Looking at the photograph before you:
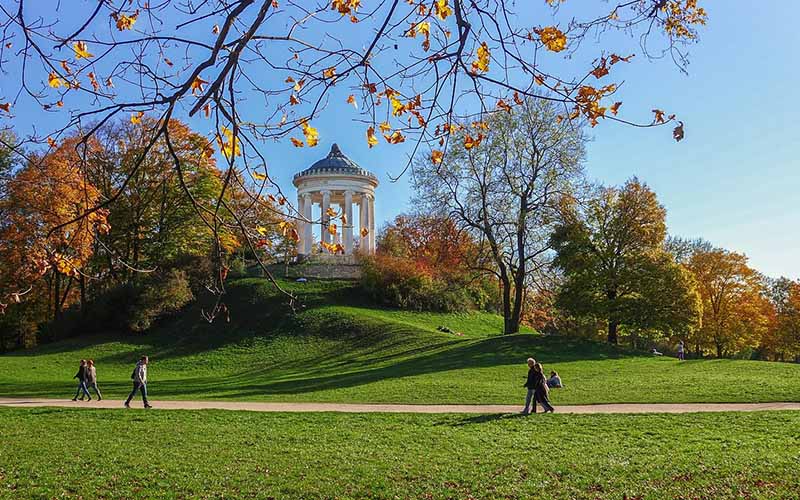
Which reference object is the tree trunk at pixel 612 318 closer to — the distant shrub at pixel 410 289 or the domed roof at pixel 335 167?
the distant shrub at pixel 410 289

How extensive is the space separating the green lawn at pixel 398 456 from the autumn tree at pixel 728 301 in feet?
95.8

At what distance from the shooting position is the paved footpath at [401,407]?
1645cm

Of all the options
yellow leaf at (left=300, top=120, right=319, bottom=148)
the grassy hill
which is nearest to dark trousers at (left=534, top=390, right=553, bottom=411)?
the grassy hill

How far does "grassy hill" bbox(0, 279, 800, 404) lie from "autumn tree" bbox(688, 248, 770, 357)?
13.2m

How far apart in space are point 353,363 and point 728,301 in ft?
88.3

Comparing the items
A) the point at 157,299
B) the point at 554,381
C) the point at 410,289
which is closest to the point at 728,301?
the point at 410,289

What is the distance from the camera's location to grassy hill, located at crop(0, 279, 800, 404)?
66.0 feet

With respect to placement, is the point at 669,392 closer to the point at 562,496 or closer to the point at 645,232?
the point at 562,496

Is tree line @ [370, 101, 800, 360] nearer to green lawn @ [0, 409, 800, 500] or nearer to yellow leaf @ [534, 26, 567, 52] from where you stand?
green lawn @ [0, 409, 800, 500]

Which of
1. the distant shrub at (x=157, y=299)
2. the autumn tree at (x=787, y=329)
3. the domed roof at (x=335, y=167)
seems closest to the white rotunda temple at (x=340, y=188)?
the domed roof at (x=335, y=167)

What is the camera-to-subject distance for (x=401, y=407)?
58.4 feet

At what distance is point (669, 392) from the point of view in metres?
19.1

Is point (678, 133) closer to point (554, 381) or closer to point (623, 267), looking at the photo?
point (554, 381)

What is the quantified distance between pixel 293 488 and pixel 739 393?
46.2 feet
